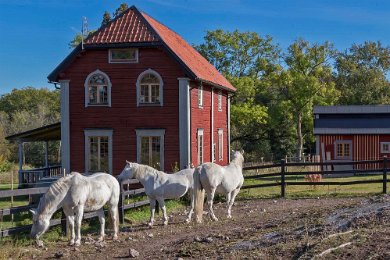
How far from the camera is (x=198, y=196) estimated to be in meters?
14.0

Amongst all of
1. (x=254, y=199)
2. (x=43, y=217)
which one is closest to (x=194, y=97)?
(x=254, y=199)

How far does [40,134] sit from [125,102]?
591cm

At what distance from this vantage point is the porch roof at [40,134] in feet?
84.8

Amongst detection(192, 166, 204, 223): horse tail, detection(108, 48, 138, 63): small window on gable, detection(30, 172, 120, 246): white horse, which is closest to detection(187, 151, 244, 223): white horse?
detection(192, 166, 204, 223): horse tail

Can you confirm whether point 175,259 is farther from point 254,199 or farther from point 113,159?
point 113,159

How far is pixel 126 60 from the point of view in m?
23.1

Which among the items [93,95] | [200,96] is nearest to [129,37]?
[93,95]

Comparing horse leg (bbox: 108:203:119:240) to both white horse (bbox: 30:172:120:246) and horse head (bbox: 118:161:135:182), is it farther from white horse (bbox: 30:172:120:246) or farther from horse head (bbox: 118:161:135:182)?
horse head (bbox: 118:161:135:182)

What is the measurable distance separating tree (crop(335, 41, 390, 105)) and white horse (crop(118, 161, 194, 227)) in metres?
44.1

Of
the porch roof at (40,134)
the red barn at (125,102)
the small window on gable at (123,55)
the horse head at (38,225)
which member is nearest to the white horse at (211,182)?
the horse head at (38,225)

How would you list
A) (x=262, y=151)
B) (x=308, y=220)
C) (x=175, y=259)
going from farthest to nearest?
(x=262, y=151)
(x=308, y=220)
(x=175, y=259)

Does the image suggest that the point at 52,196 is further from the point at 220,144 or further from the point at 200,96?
the point at 220,144

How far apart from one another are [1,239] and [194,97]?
14129 mm

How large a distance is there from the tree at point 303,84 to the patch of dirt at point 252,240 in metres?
30.5
